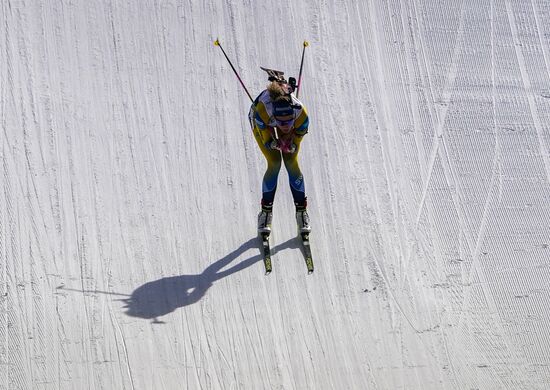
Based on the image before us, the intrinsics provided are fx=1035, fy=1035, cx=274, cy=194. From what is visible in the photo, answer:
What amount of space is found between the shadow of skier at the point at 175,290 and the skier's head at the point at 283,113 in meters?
1.45

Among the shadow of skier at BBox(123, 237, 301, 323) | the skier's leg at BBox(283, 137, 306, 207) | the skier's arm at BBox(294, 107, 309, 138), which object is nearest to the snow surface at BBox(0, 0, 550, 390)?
the shadow of skier at BBox(123, 237, 301, 323)

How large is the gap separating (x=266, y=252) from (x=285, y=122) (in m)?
1.44

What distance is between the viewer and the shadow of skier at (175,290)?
9.52 meters

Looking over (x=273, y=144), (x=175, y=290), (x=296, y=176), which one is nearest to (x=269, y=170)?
(x=296, y=176)

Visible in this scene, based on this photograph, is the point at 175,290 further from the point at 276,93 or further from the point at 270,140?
the point at 276,93

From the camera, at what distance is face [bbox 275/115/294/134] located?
9469 mm

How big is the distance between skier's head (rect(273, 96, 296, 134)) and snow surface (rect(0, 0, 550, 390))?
141cm

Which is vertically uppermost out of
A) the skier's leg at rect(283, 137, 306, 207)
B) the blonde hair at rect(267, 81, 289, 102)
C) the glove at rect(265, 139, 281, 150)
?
the blonde hair at rect(267, 81, 289, 102)

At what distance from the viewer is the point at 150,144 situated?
1113cm

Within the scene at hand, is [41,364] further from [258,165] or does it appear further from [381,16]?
[381,16]

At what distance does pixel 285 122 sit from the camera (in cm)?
951

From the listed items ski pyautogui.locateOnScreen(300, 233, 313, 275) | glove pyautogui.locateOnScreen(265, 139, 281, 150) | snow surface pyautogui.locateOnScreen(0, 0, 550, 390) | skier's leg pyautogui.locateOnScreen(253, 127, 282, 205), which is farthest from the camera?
ski pyautogui.locateOnScreen(300, 233, 313, 275)

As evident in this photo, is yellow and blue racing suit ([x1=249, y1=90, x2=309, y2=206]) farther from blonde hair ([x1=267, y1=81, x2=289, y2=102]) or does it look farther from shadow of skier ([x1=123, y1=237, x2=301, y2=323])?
shadow of skier ([x1=123, y1=237, x2=301, y2=323])

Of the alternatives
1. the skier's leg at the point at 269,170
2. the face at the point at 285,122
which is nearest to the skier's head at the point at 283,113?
the face at the point at 285,122
